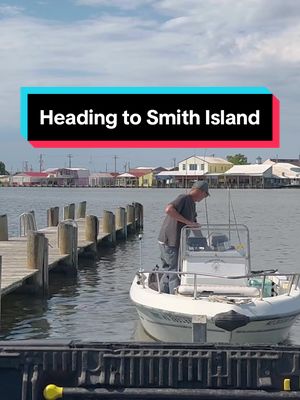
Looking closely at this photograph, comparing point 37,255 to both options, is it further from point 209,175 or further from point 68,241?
point 209,175

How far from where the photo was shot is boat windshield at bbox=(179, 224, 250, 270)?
35.2 ft

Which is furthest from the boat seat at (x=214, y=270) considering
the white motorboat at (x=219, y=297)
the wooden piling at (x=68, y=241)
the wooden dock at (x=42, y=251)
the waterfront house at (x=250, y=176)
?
the waterfront house at (x=250, y=176)

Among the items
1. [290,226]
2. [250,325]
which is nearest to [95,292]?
[250,325]

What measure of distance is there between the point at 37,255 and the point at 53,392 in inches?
362

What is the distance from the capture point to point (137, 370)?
16.1 feet

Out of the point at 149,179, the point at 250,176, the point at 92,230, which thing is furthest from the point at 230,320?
the point at 149,179

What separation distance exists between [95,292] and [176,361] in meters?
11.7

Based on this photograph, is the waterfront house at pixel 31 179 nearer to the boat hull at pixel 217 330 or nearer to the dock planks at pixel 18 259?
the dock planks at pixel 18 259

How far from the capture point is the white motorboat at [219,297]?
29.8ft

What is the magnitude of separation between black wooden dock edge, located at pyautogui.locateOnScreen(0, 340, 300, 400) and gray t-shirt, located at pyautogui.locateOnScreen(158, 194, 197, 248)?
5927 mm

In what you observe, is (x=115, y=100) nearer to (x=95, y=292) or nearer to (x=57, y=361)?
(x=95, y=292)

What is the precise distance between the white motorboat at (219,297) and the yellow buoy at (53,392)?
11.6 ft

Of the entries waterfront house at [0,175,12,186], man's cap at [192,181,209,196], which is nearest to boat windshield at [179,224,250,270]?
man's cap at [192,181,209,196]

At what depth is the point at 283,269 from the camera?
866 inches
